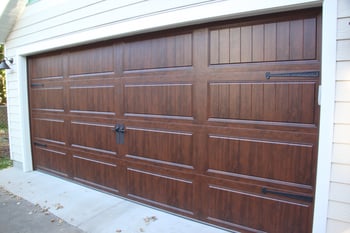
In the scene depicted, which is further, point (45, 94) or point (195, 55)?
point (45, 94)

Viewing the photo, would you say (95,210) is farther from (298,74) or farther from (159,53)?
(298,74)

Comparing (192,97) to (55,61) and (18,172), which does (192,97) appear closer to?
(55,61)

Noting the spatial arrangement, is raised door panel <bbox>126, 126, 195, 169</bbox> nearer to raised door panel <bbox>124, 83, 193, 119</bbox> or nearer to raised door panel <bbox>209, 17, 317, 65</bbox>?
raised door panel <bbox>124, 83, 193, 119</bbox>

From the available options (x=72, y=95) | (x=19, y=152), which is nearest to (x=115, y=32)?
(x=72, y=95)

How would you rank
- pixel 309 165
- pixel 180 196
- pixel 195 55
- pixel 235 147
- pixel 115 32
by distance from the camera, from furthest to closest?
1. pixel 115 32
2. pixel 180 196
3. pixel 195 55
4. pixel 235 147
5. pixel 309 165

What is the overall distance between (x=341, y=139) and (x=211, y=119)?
3.64 feet

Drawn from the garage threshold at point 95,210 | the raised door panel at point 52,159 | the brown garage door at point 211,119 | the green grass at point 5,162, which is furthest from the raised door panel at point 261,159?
the green grass at point 5,162

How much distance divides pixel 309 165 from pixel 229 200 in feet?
2.69

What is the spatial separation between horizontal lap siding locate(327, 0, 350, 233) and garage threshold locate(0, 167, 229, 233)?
3.51 ft

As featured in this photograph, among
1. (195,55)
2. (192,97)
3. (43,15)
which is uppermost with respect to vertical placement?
(43,15)

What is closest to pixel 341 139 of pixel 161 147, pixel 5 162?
pixel 161 147

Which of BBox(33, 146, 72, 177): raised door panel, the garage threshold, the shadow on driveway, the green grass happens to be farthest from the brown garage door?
the green grass

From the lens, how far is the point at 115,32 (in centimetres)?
308

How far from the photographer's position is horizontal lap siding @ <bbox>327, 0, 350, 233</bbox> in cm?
180
